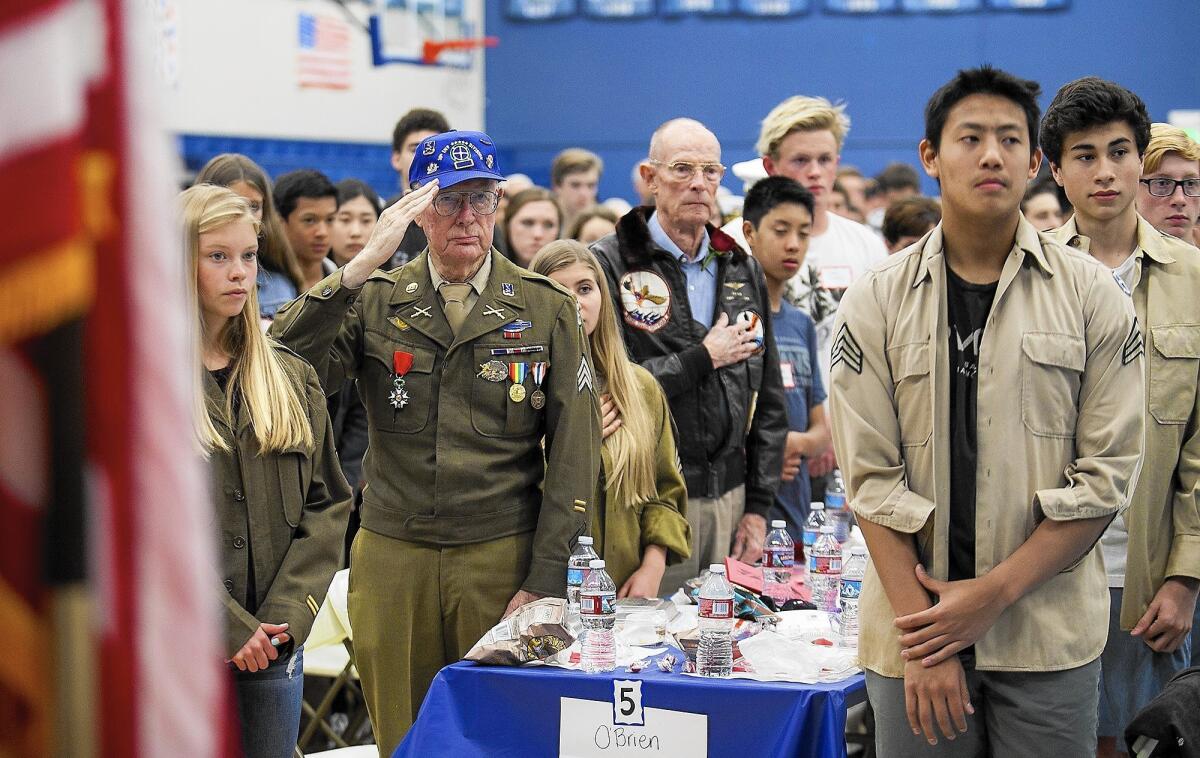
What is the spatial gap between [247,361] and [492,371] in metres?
0.60

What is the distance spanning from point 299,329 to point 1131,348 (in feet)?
5.80

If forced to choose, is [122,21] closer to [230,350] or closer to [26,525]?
[26,525]

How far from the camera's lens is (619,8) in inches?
524

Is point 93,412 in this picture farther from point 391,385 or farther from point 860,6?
point 860,6

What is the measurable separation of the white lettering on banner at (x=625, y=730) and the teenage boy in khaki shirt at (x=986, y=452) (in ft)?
1.75

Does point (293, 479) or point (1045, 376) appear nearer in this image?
point (1045, 376)

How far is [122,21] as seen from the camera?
18.9 inches

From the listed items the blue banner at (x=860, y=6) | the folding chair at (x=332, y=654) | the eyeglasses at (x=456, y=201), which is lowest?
the folding chair at (x=332, y=654)

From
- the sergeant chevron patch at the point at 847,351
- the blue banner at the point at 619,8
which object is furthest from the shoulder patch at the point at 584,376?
the blue banner at the point at 619,8

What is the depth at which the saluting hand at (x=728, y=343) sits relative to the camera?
153 inches

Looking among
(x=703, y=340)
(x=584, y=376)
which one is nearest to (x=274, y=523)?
(x=584, y=376)

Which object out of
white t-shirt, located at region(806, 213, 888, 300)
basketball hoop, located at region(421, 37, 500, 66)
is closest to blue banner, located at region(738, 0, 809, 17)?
basketball hoop, located at region(421, 37, 500, 66)

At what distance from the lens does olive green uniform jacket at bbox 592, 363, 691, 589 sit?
3.49 meters

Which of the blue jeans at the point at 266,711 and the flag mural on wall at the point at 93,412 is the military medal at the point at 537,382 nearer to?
the blue jeans at the point at 266,711
